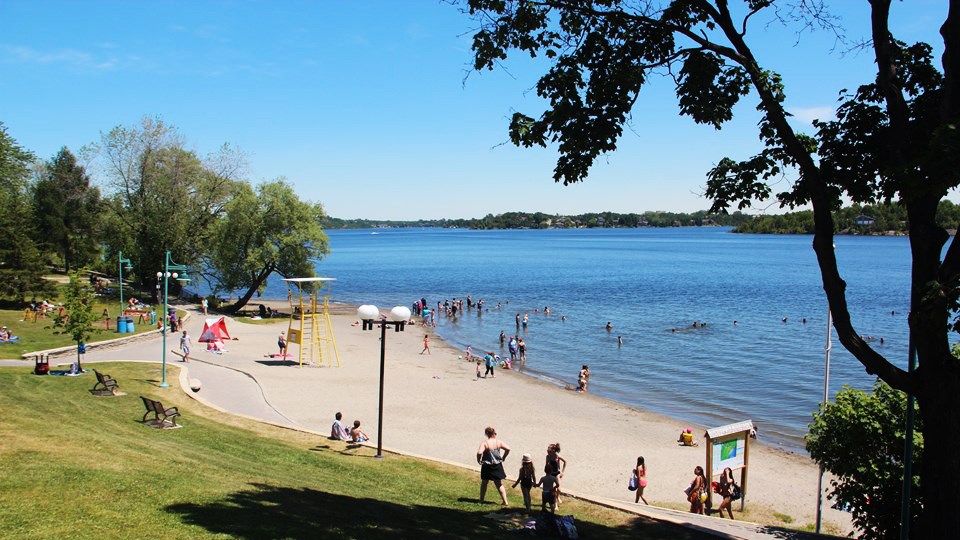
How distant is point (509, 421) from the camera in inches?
925

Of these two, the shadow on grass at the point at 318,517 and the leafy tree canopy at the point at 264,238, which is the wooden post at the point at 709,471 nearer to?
the shadow on grass at the point at 318,517

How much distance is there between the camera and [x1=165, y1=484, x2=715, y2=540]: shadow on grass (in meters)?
8.38

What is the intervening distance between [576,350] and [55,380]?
29.0m

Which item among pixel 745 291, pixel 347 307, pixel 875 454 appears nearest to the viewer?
pixel 875 454

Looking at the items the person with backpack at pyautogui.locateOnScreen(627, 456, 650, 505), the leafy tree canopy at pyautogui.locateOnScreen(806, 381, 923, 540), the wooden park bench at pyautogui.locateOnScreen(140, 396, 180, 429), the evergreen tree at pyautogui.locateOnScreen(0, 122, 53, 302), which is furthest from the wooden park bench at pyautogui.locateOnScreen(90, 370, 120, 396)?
the evergreen tree at pyautogui.locateOnScreen(0, 122, 53, 302)

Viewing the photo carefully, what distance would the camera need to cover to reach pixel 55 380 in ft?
66.4

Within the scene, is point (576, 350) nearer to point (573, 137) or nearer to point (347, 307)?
point (347, 307)

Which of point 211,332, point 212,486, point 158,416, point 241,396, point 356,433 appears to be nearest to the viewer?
point 212,486

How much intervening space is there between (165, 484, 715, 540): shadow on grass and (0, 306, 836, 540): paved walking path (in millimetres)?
1018

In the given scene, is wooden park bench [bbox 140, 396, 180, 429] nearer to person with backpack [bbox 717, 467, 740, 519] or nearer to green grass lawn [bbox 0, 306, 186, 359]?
green grass lawn [bbox 0, 306, 186, 359]

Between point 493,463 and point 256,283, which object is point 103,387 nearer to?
point 493,463

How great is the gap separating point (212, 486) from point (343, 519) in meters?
2.45

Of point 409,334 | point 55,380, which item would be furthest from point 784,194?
point 409,334

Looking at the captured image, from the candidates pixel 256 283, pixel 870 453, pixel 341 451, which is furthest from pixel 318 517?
pixel 256 283
